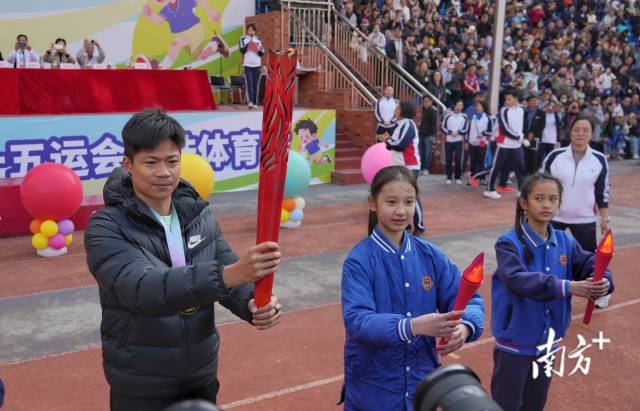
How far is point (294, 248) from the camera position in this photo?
28.3 feet

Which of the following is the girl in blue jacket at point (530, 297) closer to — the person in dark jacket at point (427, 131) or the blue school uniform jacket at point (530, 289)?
the blue school uniform jacket at point (530, 289)

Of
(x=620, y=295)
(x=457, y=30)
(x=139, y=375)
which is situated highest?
(x=457, y=30)

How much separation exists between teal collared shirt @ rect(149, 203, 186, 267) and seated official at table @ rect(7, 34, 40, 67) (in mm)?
12800

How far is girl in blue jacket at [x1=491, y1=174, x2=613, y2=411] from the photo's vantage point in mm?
3430

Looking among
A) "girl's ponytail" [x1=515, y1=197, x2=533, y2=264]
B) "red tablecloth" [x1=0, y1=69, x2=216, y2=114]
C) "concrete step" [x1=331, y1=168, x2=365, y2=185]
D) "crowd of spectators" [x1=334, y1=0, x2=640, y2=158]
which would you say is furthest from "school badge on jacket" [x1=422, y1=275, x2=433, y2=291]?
"crowd of spectators" [x1=334, y1=0, x2=640, y2=158]

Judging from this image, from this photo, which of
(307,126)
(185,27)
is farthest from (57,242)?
(185,27)

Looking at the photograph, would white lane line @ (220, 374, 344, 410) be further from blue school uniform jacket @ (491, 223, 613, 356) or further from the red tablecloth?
the red tablecloth

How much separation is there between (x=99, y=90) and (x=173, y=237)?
406 inches

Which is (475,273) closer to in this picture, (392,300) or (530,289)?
(392,300)

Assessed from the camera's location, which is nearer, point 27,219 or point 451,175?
point 27,219

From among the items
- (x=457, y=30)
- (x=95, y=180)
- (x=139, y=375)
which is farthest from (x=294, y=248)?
(x=457, y=30)

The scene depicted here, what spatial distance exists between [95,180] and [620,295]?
811 cm

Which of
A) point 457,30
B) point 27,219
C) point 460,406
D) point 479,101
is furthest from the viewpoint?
point 457,30

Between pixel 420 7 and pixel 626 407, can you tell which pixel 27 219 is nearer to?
pixel 626 407
